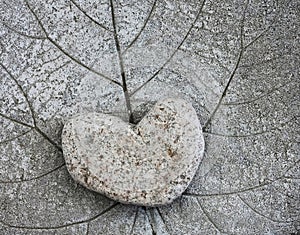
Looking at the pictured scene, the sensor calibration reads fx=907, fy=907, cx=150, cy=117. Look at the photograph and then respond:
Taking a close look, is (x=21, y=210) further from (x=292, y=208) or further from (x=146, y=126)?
(x=292, y=208)

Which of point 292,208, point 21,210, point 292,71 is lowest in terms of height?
A: point 21,210

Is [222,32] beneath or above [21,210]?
above

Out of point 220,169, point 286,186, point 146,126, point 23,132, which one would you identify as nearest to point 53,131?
point 23,132
